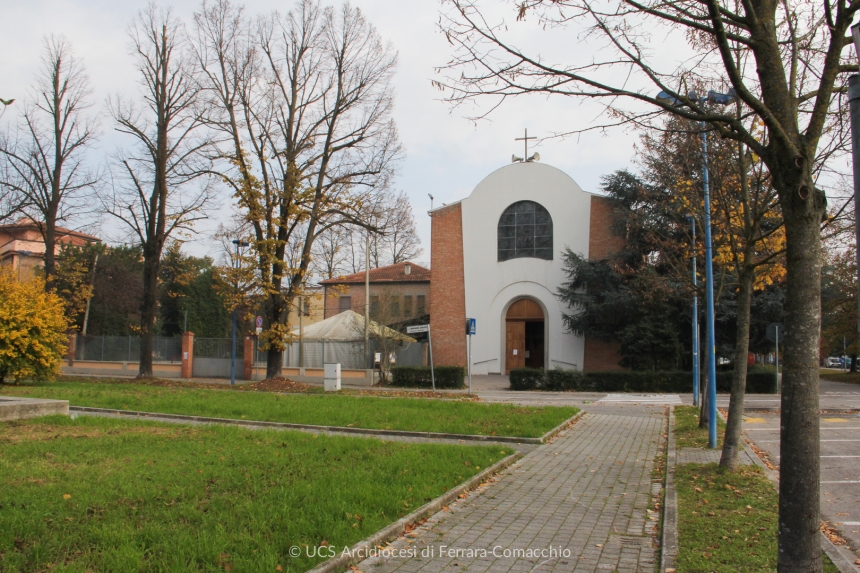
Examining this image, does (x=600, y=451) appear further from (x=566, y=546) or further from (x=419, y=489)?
(x=566, y=546)

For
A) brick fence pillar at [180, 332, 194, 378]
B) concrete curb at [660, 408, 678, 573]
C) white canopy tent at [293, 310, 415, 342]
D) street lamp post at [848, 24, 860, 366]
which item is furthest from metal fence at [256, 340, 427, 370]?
street lamp post at [848, 24, 860, 366]

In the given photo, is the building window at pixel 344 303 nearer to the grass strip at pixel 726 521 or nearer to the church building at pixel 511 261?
the church building at pixel 511 261

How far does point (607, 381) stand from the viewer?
2981cm

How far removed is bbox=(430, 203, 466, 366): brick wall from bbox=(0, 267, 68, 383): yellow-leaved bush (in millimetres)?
21439

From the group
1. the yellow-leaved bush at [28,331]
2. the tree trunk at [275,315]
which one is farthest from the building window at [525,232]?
the yellow-leaved bush at [28,331]

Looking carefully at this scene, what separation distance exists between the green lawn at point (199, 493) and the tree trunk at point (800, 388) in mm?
3233

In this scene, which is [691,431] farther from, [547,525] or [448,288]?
[448,288]

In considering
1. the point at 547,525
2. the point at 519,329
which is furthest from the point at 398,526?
the point at 519,329

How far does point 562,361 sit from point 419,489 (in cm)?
3089

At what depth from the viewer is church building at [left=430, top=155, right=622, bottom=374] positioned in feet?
125

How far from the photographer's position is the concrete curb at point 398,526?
4.90m

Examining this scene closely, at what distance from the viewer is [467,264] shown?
40281 mm

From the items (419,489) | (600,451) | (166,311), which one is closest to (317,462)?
(419,489)

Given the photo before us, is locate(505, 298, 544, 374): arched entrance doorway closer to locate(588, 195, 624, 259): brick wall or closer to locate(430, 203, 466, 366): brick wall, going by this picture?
locate(430, 203, 466, 366): brick wall
